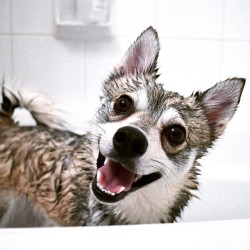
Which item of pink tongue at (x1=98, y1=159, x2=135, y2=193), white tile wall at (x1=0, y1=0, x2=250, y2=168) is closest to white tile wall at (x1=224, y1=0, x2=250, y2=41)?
white tile wall at (x1=0, y1=0, x2=250, y2=168)

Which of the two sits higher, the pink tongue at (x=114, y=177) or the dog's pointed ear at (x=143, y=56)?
the dog's pointed ear at (x=143, y=56)

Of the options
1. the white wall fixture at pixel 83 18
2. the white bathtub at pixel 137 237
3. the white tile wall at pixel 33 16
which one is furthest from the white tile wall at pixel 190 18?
the white bathtub at pixel 137 237

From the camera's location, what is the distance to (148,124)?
23.2 inches

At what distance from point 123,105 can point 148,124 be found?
58 mm

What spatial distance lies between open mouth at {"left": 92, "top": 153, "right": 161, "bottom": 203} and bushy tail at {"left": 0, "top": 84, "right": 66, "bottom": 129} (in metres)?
0.14

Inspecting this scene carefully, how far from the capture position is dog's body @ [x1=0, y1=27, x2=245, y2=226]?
0.60 metres

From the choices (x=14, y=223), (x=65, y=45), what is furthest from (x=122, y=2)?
(x=14, y=223)

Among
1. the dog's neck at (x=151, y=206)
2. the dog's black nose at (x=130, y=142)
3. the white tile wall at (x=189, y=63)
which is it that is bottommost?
the dog's neck at (x=151, y=206)

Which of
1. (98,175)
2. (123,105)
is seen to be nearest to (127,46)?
(123,105)

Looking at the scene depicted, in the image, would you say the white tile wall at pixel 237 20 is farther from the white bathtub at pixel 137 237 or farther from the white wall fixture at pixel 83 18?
the white bathtub at pixel 137 237

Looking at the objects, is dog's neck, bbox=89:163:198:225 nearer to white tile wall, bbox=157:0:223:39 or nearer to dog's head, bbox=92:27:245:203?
dog's head, bbox=92:27:245:203

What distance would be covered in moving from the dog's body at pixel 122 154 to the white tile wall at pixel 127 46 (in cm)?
3

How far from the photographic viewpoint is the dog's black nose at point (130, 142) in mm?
573

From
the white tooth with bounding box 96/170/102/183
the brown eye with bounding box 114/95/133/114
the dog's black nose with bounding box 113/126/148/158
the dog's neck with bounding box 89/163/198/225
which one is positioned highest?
the brown eye with bounding box 114/95/133/114
